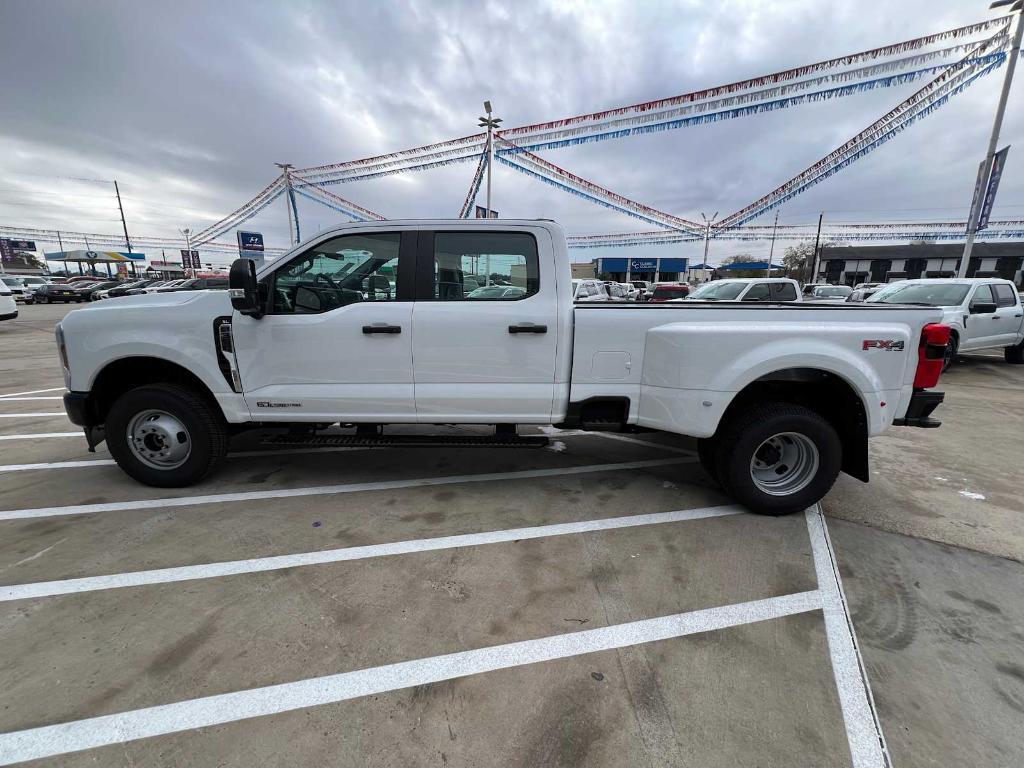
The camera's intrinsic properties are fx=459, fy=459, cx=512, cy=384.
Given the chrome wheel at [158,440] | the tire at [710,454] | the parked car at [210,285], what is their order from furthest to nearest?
1. the parked car at [210,285]
2. the chrome wheel at [158,440]
3. the tire at [710,454]

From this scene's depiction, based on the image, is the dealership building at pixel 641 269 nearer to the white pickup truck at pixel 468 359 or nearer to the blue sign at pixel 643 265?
the blue sign at pixel 643 265

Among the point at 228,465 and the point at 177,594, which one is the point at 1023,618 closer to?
the point at 177,594

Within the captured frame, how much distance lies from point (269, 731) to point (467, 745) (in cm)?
75

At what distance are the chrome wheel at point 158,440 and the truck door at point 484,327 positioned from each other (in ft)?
6.30

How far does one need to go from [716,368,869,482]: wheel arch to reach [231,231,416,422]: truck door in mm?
2465

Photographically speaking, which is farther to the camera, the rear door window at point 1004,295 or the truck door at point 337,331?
the rear door window at point 1004,295

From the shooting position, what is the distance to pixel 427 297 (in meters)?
3.31

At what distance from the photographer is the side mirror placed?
2.99 metres

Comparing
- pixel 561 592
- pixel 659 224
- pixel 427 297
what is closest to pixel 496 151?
pixel 659 224

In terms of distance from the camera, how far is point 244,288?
307cm

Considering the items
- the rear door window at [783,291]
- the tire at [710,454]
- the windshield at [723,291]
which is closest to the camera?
the tire at [710,454]

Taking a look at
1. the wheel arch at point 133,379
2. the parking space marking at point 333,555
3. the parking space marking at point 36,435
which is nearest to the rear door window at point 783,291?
the parking space marking at point 333,555

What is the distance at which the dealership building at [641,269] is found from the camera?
66.1 m

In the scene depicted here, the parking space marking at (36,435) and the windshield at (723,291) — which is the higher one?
the windshield at (723,291)
